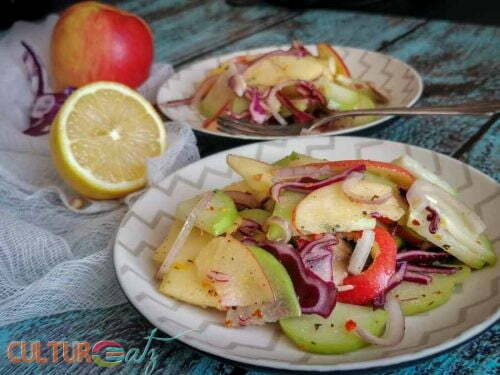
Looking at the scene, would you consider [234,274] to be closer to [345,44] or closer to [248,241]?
[248,241]

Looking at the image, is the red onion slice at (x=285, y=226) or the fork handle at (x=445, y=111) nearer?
the red onion slice at (x=285, y=226)

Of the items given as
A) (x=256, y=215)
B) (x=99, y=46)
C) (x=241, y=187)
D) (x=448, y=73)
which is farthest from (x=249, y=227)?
(x=448, y=73)

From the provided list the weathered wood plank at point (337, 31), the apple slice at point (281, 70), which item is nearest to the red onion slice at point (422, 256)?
the apple slice at point (281, 70)

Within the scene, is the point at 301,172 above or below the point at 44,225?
above

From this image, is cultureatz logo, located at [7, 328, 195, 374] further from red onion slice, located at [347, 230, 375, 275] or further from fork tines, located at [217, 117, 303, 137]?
fork tines, located at [217, 117, 303, 137]

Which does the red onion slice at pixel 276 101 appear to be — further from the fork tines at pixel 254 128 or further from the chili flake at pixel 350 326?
the chili flake at pixel 350 326
